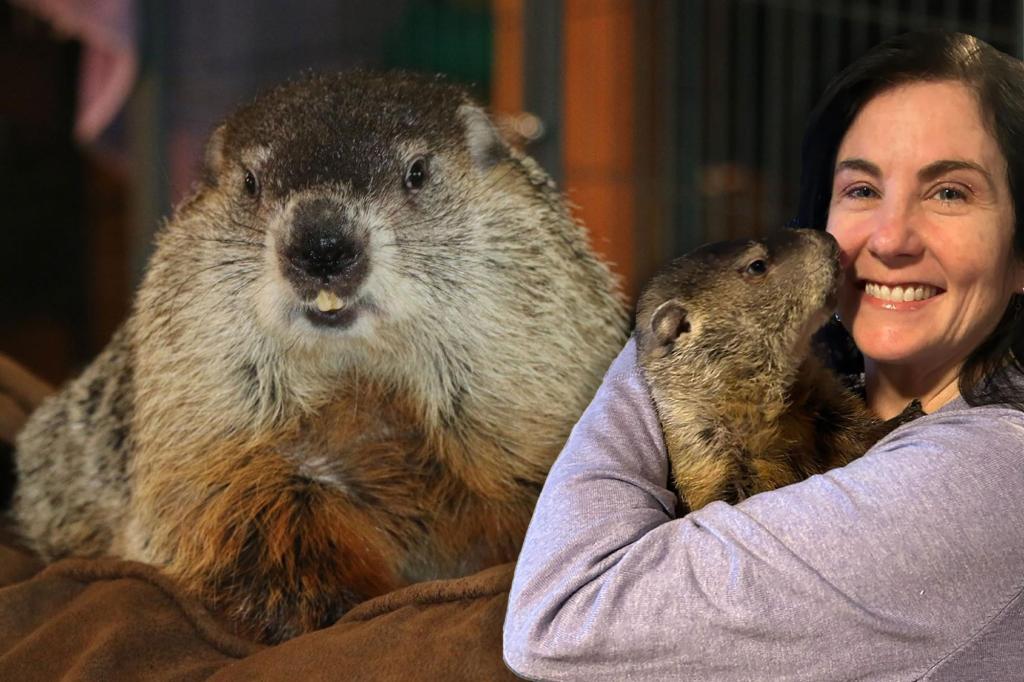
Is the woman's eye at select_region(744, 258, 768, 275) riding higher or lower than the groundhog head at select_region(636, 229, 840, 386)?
higher

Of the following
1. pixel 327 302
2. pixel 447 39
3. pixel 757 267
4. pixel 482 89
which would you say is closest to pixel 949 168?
pixel 757 267

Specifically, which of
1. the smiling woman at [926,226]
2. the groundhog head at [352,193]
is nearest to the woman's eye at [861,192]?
the smiling woman at [926,226]

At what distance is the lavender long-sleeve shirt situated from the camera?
2.93ft

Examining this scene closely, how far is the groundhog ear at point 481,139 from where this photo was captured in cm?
124

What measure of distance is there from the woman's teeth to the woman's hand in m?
1.32

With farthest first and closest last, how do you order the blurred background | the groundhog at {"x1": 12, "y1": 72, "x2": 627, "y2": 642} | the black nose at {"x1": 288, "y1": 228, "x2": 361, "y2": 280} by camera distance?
the blurred background → the groundhog at {"x1": 12, "y1": 72, "x2": 627, "y2": 642} → the black nose at {"x1": 288, "y1": 228, "x2": 361, "y2": 280}

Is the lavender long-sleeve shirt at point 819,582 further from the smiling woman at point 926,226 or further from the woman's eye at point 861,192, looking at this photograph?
the woman's eye at point 861,192

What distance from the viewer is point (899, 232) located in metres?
1.06

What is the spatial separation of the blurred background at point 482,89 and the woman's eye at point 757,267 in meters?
1.31

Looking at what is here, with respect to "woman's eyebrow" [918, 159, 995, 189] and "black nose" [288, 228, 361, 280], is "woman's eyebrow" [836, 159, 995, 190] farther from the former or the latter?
"black nose" [288, 228, 361, 280]

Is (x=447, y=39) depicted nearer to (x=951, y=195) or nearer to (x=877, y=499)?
(x=951, y=195)

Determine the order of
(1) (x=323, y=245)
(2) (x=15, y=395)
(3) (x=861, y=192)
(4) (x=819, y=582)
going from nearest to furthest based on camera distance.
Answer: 1. (4) (x=819, y=582)
2. (1) (x=323, y=245)
3. (3) (x=861, y=192)
4. (2) (x=15, y=395)

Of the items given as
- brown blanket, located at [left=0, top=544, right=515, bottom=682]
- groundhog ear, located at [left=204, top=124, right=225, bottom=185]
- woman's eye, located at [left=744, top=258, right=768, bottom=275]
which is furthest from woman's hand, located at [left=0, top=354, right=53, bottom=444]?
woman's eye, located at [left=744, top=258, right=768, bottom=275]

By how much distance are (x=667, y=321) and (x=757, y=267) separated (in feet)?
0.36
